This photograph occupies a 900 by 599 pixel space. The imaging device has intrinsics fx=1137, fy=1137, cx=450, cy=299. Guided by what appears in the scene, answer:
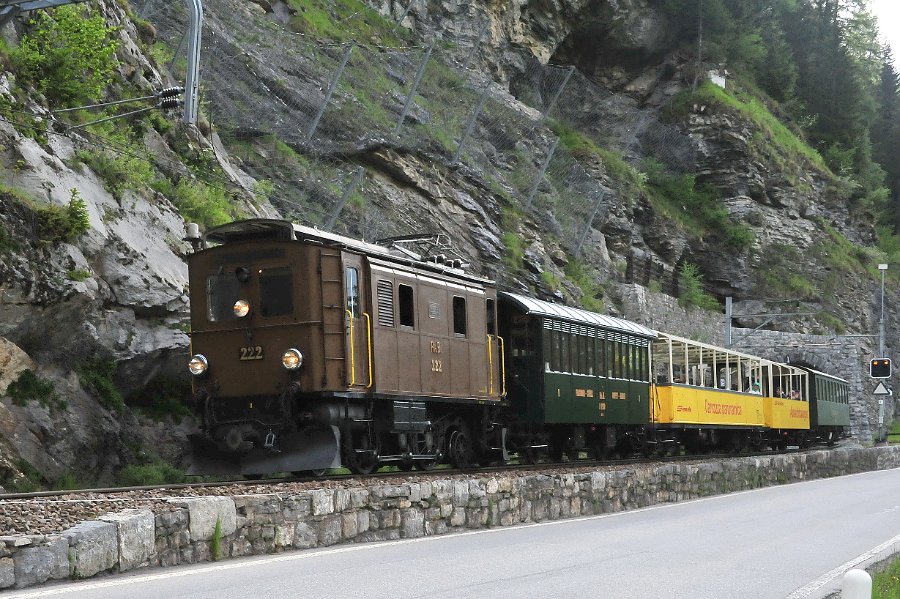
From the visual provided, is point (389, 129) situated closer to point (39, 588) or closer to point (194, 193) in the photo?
point (194, 193)

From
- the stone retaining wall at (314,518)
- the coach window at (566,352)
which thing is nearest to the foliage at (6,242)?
the stone retaining wall at (314,518)

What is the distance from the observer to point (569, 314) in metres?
23.3

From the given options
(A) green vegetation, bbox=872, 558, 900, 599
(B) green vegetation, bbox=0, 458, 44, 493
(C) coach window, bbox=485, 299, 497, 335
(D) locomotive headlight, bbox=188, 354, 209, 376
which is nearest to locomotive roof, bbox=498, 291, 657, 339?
(C) coach window, bbox=485, 299, 497, 335

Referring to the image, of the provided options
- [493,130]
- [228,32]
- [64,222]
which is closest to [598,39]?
[493,130]

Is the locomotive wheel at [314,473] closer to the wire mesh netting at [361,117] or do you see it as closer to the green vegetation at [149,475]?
the green vegetation at [149,475]

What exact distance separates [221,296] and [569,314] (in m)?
8.91

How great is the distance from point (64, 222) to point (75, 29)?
5.28 metres

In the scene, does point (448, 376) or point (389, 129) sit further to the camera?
point (389, 129)

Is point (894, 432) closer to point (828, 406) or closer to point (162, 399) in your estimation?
point (828, 406)

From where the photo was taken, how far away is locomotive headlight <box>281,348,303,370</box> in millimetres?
15391

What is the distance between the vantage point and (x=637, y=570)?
10.2 m

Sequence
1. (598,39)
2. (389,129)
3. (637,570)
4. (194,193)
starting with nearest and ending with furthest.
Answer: (637,570)
(194,193)
(389,129)
(598,39)

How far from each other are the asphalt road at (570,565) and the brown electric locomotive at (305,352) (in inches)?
118

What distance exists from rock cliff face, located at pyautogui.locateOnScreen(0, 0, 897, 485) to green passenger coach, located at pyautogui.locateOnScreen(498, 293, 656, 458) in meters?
6.41
